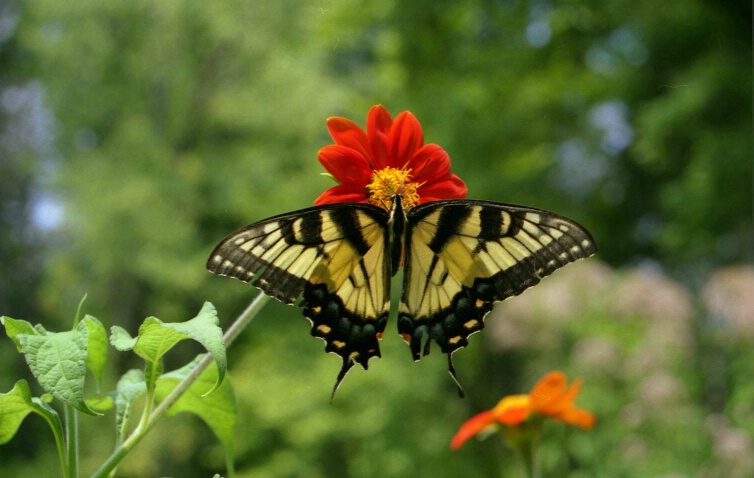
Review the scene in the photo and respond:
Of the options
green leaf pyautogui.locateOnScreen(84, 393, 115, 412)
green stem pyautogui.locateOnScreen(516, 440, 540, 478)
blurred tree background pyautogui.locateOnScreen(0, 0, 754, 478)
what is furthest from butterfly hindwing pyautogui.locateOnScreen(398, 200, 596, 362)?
blurred tree background pyautogui.locateOnScreen(0, 0, 754, 478)

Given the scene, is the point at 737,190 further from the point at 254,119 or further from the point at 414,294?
the point at 414,294

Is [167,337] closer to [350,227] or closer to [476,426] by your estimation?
[350,227]

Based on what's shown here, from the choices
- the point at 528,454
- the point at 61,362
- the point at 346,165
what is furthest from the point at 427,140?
the point at 61,362

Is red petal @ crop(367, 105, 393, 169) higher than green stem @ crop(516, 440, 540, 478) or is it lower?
higher

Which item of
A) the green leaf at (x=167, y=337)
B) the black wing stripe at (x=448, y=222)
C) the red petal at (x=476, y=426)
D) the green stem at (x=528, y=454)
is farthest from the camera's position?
the green stem at (x=528, y=454)

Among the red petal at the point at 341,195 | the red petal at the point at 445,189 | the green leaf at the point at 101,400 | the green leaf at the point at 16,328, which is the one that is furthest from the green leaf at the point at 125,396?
the red petal at the point at 445,189

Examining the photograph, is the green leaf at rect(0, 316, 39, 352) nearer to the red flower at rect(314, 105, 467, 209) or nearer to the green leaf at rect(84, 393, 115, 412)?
the green leaf at rect(84, 393, 115, 412)

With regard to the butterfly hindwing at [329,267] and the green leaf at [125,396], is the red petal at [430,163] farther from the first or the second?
the green leaf at [125,396]

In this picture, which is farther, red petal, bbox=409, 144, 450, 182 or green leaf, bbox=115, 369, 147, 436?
red petal, bbox=409, 144, 450, 182
